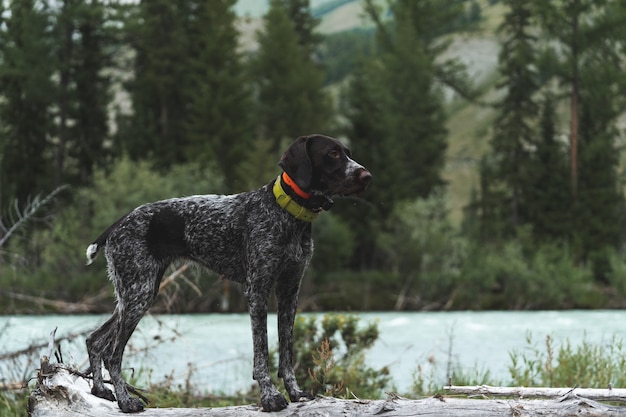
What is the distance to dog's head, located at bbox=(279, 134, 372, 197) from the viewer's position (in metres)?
5.61

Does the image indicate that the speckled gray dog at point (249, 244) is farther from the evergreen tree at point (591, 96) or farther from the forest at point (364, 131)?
the evergreen tree at point (591, 96)

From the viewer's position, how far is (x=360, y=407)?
5699 millimetres

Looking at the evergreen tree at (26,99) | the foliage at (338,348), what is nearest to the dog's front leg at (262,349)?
the foliage at (338,348)

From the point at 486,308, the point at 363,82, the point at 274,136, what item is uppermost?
the point at 363,82

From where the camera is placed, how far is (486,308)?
40.0m

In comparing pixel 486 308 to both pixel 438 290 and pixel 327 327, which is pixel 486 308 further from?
pixel 327 327

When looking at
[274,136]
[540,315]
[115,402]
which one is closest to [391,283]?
[540,315]

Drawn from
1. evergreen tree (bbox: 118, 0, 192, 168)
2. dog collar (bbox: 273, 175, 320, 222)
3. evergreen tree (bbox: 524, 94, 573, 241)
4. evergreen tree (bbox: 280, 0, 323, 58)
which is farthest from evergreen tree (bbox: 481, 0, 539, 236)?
dog collar (bbox: 273, 175, 320, 222)

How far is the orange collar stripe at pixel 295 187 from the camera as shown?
18.7 ft

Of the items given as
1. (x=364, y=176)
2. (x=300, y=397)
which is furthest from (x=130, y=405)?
(x=364, y=176)

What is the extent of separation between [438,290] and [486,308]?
92.8 inches

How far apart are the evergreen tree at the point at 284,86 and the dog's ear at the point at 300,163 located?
45810 millimetres

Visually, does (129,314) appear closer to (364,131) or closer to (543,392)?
(543,392)

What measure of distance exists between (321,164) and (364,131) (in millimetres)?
49516
